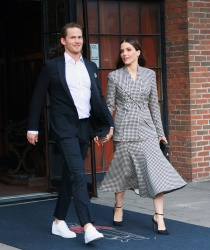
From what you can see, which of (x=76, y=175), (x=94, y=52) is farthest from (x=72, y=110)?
(x=94, y=52)

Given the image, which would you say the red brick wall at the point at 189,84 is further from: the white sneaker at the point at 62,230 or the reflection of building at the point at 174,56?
the white sneaker at the point at 62,230

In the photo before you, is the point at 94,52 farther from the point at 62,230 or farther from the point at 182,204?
the point at 62,230

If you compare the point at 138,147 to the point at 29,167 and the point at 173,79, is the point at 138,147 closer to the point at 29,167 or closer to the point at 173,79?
the point at 173,79

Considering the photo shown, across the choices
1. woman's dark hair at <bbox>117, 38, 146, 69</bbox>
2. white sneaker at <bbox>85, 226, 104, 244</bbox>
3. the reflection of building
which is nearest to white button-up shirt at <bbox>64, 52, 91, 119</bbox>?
woman's dark hair at <bbox>117, 38, 146, 69</bbox>

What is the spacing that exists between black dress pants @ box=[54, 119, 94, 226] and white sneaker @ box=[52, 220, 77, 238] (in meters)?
0.12

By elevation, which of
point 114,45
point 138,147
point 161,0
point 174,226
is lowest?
point 174,226

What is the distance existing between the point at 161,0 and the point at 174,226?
4.33 meters

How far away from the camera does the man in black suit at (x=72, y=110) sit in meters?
6.71

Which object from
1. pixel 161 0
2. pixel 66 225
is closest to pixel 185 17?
pixel 161 0

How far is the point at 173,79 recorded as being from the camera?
418 inches

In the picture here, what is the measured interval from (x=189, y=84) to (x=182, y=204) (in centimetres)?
220

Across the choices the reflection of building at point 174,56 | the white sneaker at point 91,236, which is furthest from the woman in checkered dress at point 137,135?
the reflection of building at point 174,56

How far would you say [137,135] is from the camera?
7.19 meters

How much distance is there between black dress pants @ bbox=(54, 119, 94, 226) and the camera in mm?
6637
